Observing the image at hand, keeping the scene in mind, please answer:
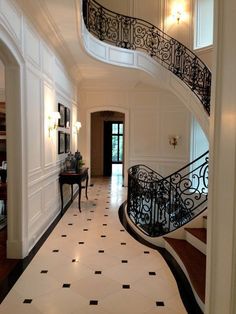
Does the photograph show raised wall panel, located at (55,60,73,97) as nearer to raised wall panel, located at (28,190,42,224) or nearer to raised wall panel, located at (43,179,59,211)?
raised wall panel, located at (43,179,59,211)

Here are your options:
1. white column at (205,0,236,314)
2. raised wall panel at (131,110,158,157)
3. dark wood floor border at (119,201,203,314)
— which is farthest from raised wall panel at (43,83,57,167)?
raised wall panel at (131,110,158,157)

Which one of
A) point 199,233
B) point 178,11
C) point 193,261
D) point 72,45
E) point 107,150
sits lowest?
point 193,261

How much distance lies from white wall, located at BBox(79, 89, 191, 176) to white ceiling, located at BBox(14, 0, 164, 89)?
42 centimetres

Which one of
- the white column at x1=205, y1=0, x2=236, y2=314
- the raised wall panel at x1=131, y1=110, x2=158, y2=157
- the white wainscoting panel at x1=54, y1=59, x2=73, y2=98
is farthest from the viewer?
the raised wall panel at x1=131, y1=110, x2=158, y2=157

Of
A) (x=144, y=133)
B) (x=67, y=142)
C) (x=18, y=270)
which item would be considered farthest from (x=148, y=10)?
(x=18, y=270)

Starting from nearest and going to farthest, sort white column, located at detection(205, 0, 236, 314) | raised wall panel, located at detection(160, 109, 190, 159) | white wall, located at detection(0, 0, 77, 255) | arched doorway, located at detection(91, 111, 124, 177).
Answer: white column, located at detection(205, 0, 236, 314) < white wall, located at detection(0, 0, 77, 255) < raised wall panel, located at detection(160, 109, 190, 159) < arched doorway, located at detection(91, 111, 124, 177)

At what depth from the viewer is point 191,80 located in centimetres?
733

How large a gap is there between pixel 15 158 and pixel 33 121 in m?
0.87

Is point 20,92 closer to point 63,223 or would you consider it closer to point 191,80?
point 63,223

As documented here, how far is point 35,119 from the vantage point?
14.6 feet

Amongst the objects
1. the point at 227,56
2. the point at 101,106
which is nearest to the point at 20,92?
the point at 227,56

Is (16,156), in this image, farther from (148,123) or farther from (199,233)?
(148,123)

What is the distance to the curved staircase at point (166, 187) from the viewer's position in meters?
3.91

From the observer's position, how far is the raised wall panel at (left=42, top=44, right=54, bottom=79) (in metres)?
4.98
